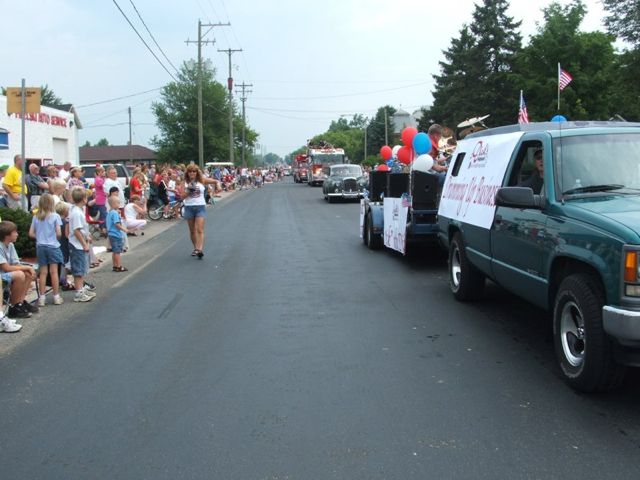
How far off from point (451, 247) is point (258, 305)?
8.65ft

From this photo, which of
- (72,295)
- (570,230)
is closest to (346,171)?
(72,295)

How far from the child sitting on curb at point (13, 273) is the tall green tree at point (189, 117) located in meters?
68.6

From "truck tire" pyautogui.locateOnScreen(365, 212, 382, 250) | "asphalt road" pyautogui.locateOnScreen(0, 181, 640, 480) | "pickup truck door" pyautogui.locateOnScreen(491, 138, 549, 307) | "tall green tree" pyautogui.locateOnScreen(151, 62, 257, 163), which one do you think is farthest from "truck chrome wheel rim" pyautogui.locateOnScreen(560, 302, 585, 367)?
"tall green tree" pyautogui.locateOnScreen(151, 62, 257, 163)

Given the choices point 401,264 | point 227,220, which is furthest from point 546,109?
point 401,264

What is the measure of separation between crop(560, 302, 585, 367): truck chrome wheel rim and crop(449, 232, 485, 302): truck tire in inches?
110

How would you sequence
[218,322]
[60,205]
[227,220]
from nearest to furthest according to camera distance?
[218,322] → [60,205] → [227,220]

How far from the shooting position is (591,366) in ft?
15.3

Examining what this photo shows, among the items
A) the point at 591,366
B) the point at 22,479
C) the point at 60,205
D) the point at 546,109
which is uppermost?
the point at 546,109

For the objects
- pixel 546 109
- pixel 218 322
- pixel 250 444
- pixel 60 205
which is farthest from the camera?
pixel 546 109

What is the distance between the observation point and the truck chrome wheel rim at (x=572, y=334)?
4965 millimetres

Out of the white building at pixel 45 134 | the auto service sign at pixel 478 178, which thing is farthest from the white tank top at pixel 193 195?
the white building at pixel 45 134

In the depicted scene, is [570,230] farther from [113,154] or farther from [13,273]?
[113,154]

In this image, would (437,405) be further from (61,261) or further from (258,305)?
(61,261)

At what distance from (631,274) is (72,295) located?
752cm
